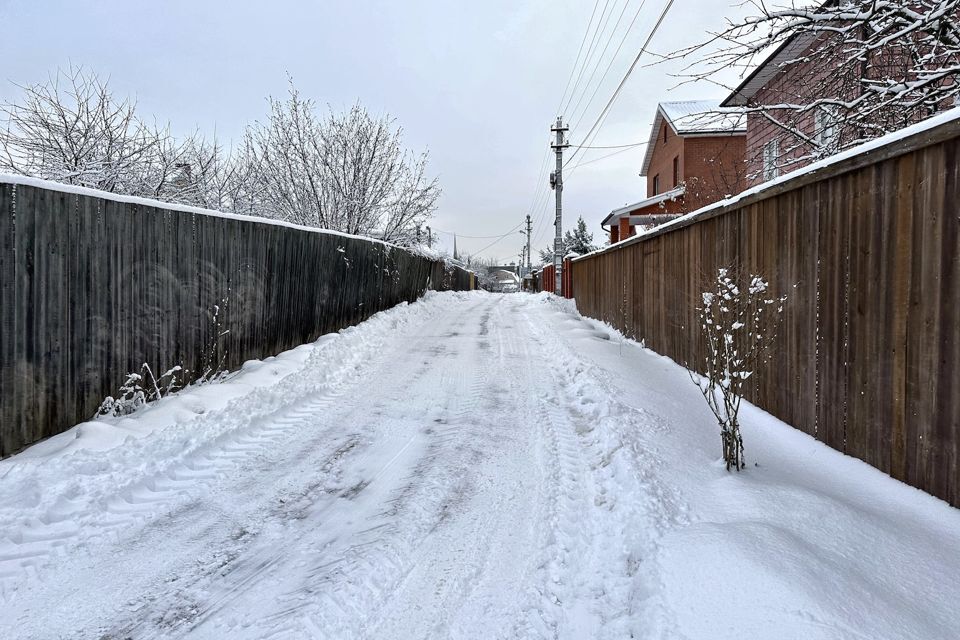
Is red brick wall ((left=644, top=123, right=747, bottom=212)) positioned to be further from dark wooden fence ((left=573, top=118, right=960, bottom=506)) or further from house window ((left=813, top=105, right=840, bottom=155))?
dark wooden fence ((left=573, top=118, right=960, bottom=506))

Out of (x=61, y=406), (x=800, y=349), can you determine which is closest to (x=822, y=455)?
(x=800, y=349)

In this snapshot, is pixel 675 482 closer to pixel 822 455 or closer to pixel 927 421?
pixel 822 455

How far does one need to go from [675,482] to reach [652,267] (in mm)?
5225

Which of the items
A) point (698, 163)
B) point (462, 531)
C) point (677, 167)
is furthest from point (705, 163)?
point (462, 531)

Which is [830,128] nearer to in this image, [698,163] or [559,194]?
[698,163]

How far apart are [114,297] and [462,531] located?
12.5ft

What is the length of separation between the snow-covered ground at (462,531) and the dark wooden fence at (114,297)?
1.43 ft

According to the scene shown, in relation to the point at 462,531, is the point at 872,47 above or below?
above

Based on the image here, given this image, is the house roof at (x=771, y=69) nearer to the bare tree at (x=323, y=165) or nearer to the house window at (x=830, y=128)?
the house window at (x=830, y=128)

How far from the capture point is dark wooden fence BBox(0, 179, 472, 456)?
356 cm

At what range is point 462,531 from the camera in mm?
2814

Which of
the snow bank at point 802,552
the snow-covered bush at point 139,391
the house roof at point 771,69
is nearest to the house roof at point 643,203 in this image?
the house roof at point 771,69

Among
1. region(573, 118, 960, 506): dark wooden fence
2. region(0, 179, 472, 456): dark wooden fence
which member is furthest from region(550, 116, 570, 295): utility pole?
region(573, 118, 960, 506): dark wooden fence

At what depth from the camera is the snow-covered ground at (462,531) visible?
204cm
